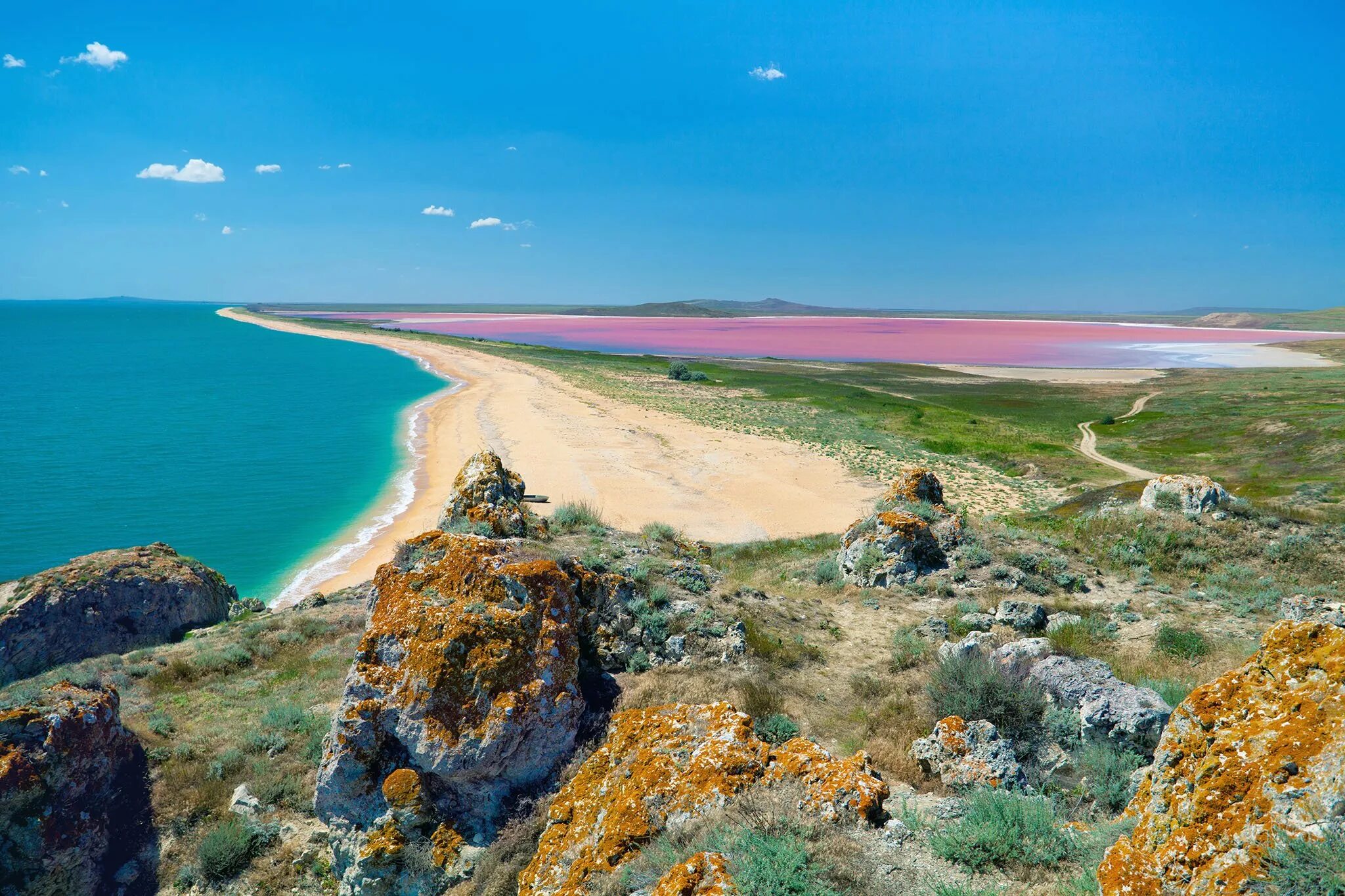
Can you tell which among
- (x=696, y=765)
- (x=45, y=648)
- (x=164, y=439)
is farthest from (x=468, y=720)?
(x=164, y=439)

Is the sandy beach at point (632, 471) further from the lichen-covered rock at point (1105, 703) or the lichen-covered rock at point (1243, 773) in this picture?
the lichen-covered rock at point (1243, 773)

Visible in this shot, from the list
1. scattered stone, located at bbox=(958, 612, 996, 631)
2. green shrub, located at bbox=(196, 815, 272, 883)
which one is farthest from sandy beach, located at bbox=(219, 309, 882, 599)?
green shrub, located at bbox=(196, 815, 272, 883)

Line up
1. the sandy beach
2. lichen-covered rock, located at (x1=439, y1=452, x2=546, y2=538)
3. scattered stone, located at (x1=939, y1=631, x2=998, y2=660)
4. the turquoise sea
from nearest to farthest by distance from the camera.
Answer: scattered stone, located at (x1=939, y1=631, x2=998, y2=660) < lichen-covered rock, located at (x1=439, y1=452, x2=546, y2=538) < the turquoise sea < the sandy beach

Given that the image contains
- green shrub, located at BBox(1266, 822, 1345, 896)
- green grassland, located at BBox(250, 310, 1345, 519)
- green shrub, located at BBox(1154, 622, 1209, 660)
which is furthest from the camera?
green grassland, located at BBox(250, 310, 1345, 519)

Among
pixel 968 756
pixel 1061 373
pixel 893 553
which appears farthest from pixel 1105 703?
pixel 1061 373

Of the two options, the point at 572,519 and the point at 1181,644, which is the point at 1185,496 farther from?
the point at 572,519

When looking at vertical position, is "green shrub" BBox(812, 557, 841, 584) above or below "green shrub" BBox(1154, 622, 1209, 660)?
below

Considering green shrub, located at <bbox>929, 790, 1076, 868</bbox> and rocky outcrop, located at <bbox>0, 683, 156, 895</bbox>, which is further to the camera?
rocky outcrop, located at <bbox>0, 683, 156, 895</bbox>

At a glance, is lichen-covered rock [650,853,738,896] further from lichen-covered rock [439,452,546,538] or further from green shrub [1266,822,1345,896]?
lichen-covered rock [439,452,546,538]
